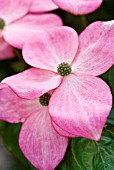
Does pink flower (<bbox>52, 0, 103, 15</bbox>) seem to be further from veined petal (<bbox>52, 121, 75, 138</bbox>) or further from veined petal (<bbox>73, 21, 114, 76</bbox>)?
veined petal (<bbox>52, 121, 75, 138</bbox>)

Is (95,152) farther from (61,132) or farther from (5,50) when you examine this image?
(5,50)

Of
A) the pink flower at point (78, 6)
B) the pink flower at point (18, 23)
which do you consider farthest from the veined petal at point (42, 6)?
the pink flower at point (78, 6)

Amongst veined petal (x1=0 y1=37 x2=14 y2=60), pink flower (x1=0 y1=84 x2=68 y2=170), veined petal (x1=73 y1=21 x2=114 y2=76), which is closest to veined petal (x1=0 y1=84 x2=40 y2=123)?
pink flower (x1=0 y1=84 x2=68 y2=170)

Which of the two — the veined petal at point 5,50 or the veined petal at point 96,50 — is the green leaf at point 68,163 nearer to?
the veined petal at point 96,50

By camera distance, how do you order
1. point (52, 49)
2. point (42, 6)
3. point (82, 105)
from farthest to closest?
point (42, 6) < point (52, 49) < point (82, 105)

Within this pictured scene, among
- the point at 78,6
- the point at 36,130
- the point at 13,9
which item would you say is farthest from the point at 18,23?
the point at 36,130

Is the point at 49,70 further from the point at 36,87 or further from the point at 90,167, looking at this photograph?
the point at 90,167
